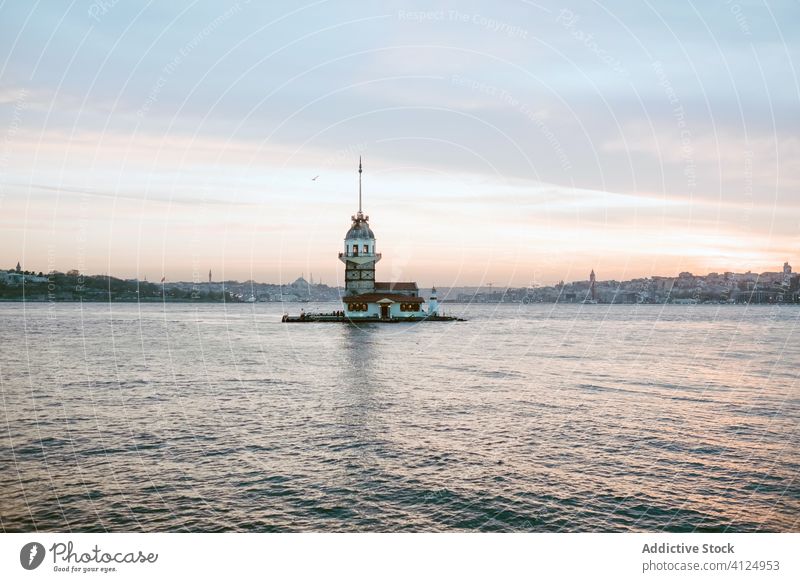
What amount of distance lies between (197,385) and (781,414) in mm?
38601

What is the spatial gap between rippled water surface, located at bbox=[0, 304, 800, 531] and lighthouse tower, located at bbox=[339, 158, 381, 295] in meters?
67.9

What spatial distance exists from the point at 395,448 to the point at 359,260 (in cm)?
9660

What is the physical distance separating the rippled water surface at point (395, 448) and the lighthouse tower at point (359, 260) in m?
67.9

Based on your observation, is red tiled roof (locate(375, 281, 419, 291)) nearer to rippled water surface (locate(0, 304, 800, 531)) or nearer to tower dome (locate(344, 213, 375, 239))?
tower dome (locate(344, 213, 375, 239))

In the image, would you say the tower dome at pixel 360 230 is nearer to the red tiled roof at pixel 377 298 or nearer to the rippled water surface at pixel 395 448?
the red tiled roof at pixel 377 298

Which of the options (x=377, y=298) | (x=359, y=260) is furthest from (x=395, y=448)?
(x=359, y=260)

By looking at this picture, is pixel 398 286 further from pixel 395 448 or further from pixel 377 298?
pixel 395 448

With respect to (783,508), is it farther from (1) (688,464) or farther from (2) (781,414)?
(2) (781,414)

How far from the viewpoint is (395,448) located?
2630 cm

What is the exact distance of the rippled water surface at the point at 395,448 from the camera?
18.8 metres

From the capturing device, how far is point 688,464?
79.7 feet

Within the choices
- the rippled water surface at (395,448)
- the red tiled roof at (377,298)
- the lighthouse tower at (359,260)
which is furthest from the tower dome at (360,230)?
the rippled water surface at (395,448)

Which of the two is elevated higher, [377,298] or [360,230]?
[360,230]

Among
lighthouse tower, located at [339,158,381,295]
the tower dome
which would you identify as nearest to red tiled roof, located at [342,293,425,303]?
lighthouse tower, located at [339,158,381,295]
